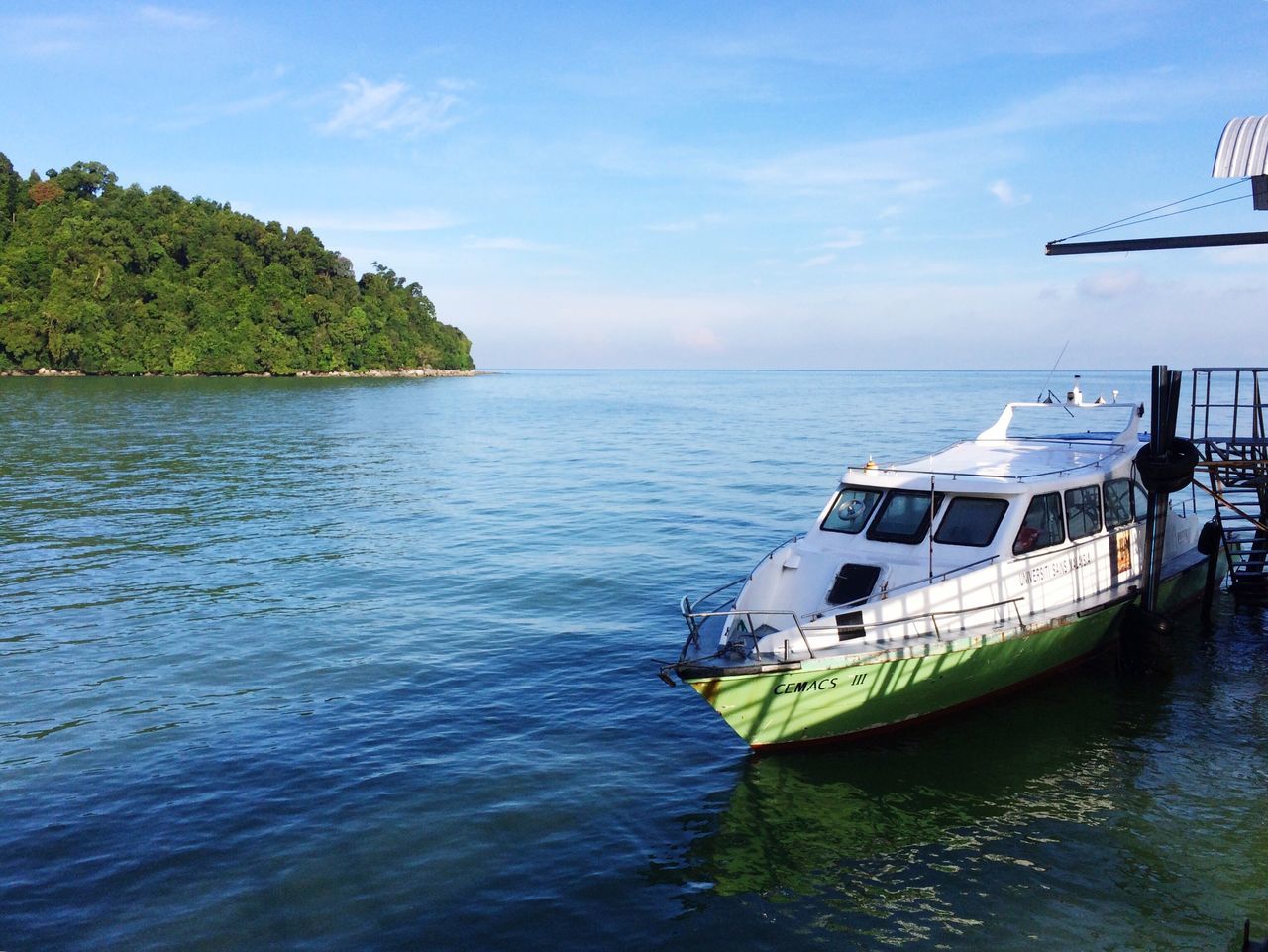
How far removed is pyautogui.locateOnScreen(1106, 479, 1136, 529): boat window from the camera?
1678 cm

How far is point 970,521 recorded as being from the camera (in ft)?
48.8

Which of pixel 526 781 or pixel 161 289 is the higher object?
pixel 161 289

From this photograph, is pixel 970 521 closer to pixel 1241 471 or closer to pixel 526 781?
pixel 526 781

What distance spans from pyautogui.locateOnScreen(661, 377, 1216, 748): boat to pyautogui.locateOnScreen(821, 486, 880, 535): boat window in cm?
2

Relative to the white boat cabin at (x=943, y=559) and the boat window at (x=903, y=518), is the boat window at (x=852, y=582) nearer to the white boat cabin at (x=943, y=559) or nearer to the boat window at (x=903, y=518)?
the white boat cabin at (x=943, y=559)

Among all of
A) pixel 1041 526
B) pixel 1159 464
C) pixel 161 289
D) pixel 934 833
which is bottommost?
pixel 934 833

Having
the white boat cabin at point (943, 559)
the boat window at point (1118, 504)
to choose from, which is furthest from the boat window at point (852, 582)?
the boat window at point (1118, 504)

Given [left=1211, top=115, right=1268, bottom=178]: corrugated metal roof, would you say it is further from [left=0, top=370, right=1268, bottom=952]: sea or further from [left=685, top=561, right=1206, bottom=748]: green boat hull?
[left=0, top=370, right=1268, bottom=952]: sea

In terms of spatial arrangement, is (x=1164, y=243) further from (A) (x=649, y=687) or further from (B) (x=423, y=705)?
(B) (x=423, y=705)

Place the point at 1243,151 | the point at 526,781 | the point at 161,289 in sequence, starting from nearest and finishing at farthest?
the point at 526,781 < the point at 1243,151 < the point at 161,289

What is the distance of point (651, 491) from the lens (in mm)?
38125

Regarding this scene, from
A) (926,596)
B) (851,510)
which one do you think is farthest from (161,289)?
(926,596)

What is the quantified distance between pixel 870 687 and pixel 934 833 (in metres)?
2.22

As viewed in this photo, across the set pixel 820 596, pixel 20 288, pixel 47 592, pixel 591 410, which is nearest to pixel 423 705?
pixel 820 596
